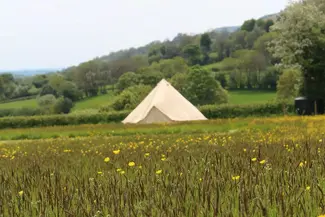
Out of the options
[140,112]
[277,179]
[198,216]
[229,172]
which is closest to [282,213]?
[198,216]

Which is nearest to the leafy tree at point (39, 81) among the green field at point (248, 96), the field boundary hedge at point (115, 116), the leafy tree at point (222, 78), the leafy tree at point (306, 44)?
the leafy tree at point (222, 78)

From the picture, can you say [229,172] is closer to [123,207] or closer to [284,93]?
[123,207]

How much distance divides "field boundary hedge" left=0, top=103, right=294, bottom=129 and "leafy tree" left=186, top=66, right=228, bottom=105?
42.4 m

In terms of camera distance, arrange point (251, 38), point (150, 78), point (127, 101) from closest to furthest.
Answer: point (127, 101) → point (150, 78) → point (251, 38)

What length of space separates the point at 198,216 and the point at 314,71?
38.1 m

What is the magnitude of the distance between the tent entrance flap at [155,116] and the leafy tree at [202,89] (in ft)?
168

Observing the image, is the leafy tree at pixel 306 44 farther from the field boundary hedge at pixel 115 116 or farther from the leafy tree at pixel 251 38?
the leafy tree at pixel 251 38

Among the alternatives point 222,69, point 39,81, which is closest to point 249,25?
point 222,69

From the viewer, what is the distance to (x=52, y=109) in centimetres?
10606

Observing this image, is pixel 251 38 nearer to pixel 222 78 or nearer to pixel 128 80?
pixel 222 78

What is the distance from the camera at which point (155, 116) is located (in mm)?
34500

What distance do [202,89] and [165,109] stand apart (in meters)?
52.7

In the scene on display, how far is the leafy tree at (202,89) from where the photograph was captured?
86.5 meters

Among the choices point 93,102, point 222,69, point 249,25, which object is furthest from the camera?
point 249,25
